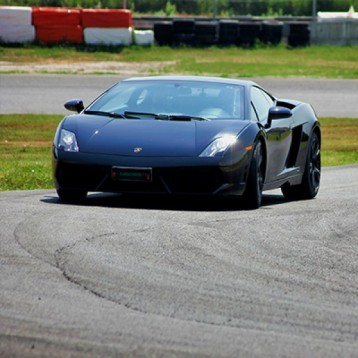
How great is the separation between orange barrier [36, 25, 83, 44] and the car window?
1040 inches

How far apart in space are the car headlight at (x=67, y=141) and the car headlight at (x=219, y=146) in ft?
3.38

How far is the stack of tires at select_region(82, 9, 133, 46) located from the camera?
38.1 metres

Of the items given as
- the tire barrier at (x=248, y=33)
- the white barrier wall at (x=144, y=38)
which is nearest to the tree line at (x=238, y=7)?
the tire barrier at (x=248, y=33)

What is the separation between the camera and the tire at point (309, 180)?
12.6m

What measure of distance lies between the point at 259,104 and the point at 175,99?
37.2 inches

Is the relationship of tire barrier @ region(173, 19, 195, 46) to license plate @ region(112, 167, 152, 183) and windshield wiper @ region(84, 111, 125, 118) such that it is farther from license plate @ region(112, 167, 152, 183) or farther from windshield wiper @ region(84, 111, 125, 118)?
license plate @ region(112, 167, 152, 183)

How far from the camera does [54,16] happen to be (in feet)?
123

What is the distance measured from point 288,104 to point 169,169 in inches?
107

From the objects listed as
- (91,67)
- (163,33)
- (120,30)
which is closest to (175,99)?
(91,67)

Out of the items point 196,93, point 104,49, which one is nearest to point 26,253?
point 196,93

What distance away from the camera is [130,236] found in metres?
8.03

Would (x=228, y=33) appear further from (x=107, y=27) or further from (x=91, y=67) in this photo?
(x=91, y=67)

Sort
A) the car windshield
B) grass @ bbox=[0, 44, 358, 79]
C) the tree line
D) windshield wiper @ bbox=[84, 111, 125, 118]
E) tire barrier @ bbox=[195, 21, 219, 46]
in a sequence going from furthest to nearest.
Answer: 1. the tree line
2. tire barrier @ bbox=[195, 21, 219, 46]
3. grass @ bbox=[0, 44, 358, 79]
4. the car windshield
5. windshield wiper @ bbox=[84, 111, 125, 118]

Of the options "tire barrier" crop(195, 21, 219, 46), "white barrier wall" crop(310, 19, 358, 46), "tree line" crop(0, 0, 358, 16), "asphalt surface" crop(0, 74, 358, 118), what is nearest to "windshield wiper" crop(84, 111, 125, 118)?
"asphalt surface" crop(0, 74, 358, 118)
